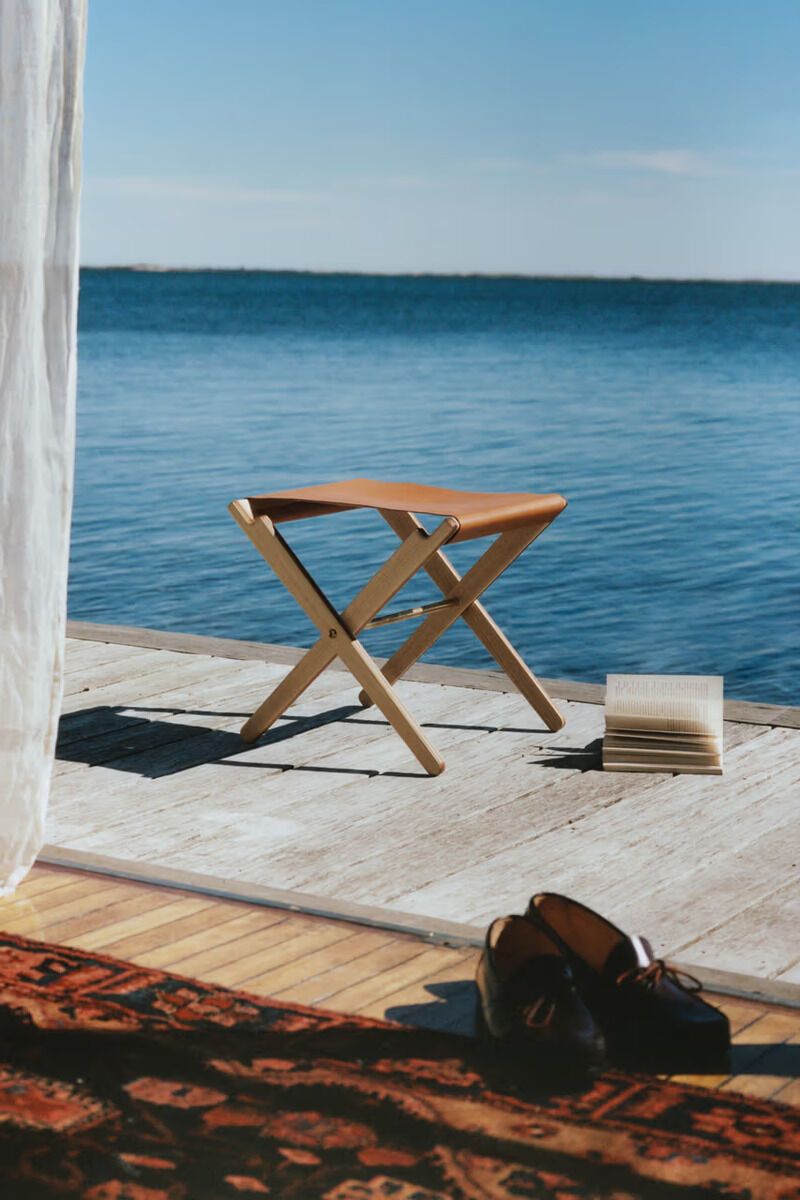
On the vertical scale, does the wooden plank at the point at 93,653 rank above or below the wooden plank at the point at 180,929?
above

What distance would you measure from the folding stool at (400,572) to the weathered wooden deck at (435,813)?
122mm

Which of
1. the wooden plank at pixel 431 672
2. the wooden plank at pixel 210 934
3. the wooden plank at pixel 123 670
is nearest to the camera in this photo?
the wooden plank at pixel 210 934

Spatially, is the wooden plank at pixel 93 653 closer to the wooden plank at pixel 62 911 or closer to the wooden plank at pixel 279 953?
the wooden plank at pixel 62 911

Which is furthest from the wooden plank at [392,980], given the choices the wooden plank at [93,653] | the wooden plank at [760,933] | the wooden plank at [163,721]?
the wooden plank at [93,653]

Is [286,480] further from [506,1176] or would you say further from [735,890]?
[506,1176]

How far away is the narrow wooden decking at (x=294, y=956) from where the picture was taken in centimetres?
223

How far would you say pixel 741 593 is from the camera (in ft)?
29.9

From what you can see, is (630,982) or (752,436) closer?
(630,982)

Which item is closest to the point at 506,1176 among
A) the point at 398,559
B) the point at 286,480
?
the point at 398,559

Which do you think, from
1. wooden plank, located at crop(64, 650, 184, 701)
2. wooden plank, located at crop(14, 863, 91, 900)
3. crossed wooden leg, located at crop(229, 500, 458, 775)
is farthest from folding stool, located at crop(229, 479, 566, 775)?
wooden plank, located at crop(14, 863, 91, 900)

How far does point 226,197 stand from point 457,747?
178ft

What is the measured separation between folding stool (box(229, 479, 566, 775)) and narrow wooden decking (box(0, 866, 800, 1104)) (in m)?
0.96

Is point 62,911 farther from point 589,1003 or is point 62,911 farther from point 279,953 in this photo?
point 589,1003

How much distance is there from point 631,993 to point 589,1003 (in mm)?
69
